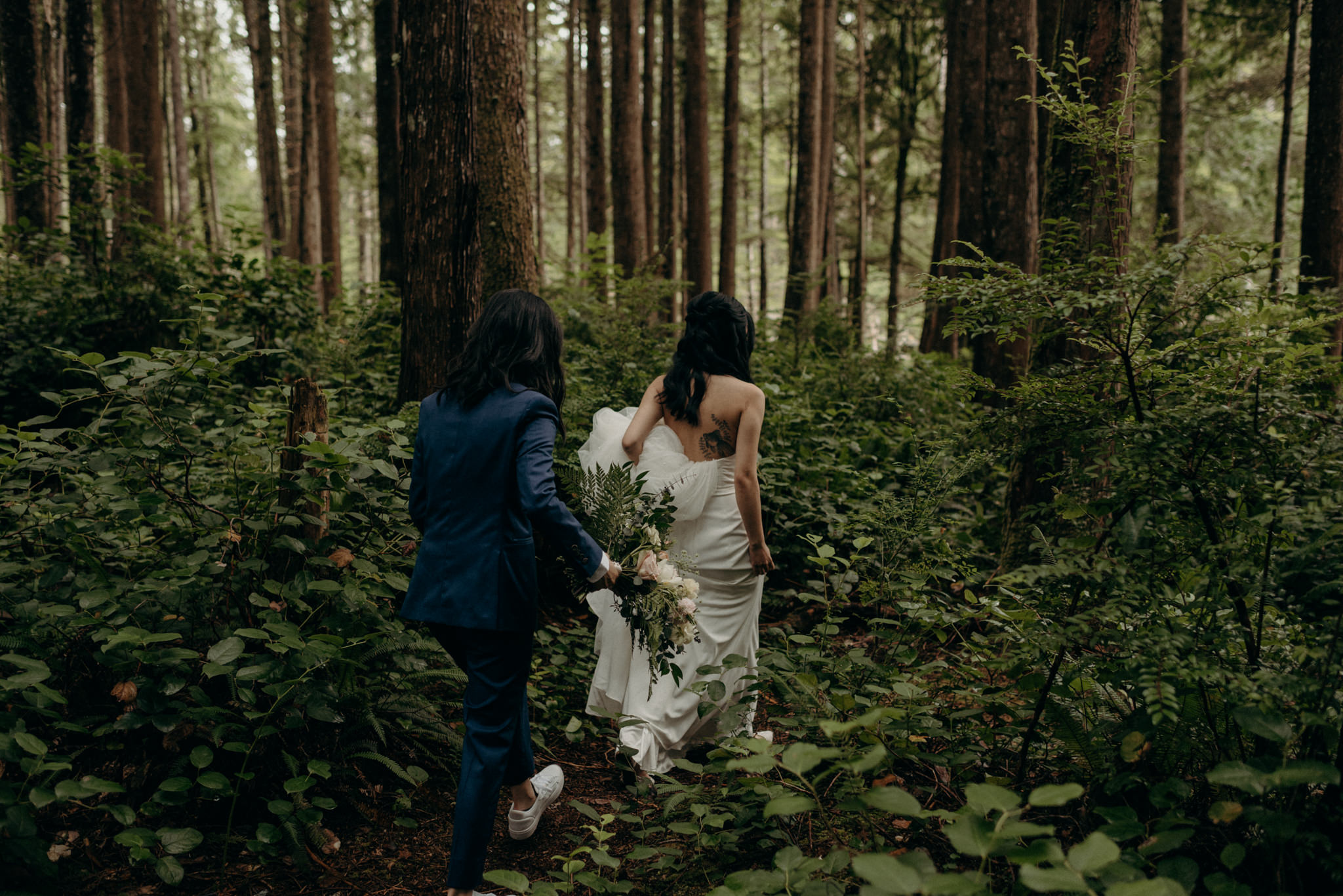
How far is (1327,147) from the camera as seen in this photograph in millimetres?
8055

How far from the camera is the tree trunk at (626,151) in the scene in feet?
44.0

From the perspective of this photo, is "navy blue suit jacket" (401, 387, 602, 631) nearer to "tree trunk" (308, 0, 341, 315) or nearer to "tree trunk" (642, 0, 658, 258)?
"tree trunk" (308, 0, 341, 315)

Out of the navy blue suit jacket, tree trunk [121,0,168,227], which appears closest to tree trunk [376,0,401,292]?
tree trunk [121,0,168,227]

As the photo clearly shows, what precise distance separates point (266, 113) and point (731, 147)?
12001mm

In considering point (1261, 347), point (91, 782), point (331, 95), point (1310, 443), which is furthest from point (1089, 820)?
point (331, 95)

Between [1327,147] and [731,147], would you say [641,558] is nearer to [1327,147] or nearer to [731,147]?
[1327,147]

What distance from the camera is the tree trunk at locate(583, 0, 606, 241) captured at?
1448cm

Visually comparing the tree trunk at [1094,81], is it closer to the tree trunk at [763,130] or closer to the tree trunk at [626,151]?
the tree trunk at [626,151]

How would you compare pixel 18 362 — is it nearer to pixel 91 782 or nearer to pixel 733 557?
pixel 91 782

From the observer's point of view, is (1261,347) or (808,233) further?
(808,233)

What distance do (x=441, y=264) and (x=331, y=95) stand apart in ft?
43.8

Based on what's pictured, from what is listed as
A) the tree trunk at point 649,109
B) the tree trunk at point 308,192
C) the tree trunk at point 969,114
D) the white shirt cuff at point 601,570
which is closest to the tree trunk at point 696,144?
the tree trunk at point 649,109

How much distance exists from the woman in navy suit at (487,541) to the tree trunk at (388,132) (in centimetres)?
892

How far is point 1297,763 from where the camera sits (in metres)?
1.95
